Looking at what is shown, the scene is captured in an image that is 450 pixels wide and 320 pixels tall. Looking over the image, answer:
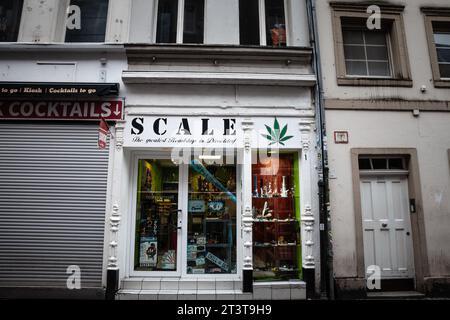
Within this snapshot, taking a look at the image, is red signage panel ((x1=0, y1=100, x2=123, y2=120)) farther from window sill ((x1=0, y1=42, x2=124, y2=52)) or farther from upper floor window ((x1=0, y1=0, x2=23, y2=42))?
upper floor window ((x1=0, y1=0, x2=23, y2=42))

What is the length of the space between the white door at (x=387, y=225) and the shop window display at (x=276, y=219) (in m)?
1.48

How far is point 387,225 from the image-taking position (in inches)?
277

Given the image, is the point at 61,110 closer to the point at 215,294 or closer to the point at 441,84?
the point at 215,294

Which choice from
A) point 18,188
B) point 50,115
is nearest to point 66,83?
point 50,115

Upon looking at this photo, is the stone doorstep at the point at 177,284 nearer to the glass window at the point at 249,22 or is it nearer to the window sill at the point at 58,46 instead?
the window sill at the point at 58,46

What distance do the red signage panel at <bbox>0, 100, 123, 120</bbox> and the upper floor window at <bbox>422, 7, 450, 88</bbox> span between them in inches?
278

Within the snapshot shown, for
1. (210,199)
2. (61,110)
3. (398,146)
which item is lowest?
(210,199)

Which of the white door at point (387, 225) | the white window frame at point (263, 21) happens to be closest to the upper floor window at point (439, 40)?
the white door at point (387, 225)

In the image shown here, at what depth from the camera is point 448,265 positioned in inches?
265

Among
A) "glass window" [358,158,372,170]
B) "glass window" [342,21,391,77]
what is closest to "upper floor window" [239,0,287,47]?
"glass window" [342,21,391,77]

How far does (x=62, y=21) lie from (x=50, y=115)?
2.34 metres

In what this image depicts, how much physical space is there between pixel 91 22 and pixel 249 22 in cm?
371

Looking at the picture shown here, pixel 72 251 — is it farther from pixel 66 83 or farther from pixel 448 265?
pixel 448 265

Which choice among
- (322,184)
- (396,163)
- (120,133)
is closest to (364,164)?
(396,163)
